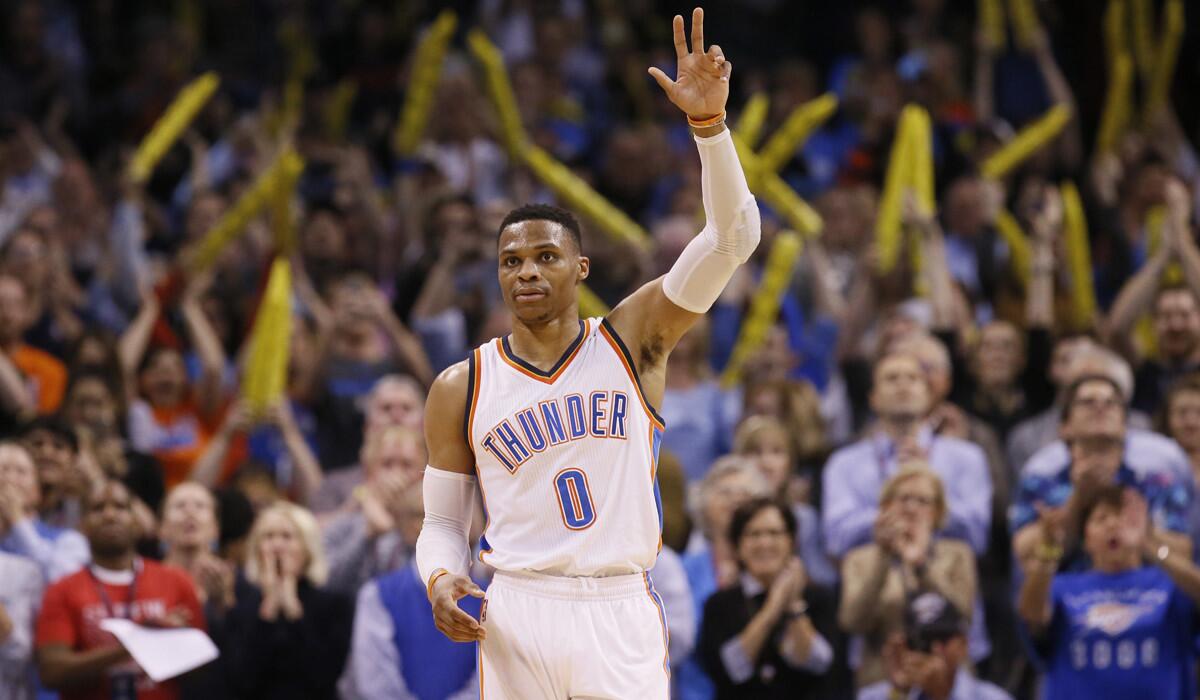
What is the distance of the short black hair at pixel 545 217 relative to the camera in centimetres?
532

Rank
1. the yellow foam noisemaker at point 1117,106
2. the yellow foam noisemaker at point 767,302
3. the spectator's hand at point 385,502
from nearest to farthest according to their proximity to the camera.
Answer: the spectator's hand at point 385,502, the yellow foam noisemaker at point 767,302, the yellow foam noisemaker at point 1117,106

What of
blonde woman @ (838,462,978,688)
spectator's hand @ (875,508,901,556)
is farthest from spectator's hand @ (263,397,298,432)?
spectator's hand @ (875,508,901,556)

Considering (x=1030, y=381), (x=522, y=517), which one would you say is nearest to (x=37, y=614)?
(x=522, y=517)

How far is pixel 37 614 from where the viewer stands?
7688 mm

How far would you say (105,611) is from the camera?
7598 mm

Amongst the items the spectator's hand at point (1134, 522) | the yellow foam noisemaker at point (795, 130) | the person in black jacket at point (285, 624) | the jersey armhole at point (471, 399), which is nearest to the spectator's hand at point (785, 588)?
the spectator's hand at point (1134, 522)

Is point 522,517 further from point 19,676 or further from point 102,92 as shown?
point 102,92

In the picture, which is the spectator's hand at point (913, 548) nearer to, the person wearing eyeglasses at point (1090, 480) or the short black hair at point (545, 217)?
the person wearing eyeglasses at point (1090, 480)

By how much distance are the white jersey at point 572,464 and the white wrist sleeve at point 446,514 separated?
11cm

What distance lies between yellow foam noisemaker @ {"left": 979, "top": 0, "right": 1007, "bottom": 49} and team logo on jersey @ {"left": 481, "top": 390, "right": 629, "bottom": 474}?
924 cm

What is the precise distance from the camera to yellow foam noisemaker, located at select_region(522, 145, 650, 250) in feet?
36.2

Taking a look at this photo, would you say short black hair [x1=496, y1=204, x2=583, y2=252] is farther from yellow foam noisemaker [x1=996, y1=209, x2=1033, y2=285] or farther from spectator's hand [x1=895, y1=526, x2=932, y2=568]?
yellow foam noisemaker [x1=996, y1=209, x2=1033, y2=285]

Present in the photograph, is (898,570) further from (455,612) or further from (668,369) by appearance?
(455,612)

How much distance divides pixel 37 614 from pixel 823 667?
327cm
